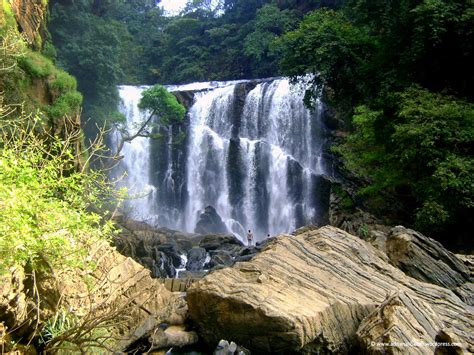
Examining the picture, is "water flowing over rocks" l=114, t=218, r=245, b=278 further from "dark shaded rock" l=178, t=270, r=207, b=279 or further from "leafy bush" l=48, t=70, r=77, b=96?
"leafy bush" l=48, t=70, r=77, b=96

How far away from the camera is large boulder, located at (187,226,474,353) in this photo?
659cm

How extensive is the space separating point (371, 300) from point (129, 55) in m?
36.8

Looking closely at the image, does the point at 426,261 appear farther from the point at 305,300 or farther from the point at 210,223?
the point at 210,223

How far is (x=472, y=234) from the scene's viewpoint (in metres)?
12.9

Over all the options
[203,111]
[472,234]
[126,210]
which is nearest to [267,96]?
[203,111]

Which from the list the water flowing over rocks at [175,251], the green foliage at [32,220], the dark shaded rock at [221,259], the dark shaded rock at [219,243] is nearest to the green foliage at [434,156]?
the dark shaded rock at [221,259]

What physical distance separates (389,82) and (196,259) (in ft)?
33.9

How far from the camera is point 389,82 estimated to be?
15.4m

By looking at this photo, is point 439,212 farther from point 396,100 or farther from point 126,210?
point 126,210

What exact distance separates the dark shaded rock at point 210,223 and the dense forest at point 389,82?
8.36m

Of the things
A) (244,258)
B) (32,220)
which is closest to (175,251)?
(244,258)

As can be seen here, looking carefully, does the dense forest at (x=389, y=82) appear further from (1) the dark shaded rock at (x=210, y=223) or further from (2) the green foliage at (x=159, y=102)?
(1) the dark shaded rock at (x=210, y=223)

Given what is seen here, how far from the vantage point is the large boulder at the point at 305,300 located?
6586mm

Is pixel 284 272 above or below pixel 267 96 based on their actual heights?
below
